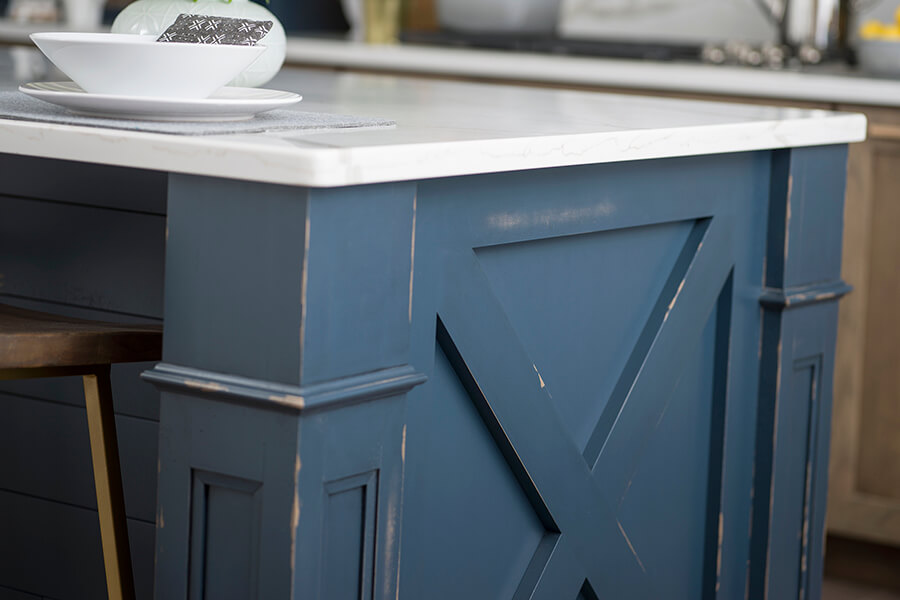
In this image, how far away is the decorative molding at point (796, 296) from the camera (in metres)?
1.49

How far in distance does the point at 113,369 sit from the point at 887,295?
1495 mm

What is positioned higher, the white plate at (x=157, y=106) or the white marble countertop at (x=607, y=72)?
the white marble countertop at (x=607, y=72)

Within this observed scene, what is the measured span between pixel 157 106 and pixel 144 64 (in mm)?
38

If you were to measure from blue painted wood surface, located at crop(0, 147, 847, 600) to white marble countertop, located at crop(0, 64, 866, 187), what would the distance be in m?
0.03

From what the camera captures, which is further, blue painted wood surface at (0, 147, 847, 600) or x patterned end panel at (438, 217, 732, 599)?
x patterned end panel at (438, 217, 732, 599)

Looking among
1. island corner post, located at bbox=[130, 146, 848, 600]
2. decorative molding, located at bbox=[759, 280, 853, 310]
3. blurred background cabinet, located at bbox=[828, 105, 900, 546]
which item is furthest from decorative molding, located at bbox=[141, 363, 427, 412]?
blurred background cabinet, located at bbox=[828, 105, 900, 546]

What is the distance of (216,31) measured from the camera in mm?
1095

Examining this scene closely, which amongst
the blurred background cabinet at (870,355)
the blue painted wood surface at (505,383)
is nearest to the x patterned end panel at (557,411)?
the blue painted wood surface at (505,383)

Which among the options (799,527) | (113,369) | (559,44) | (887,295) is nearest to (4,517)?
(113,369)

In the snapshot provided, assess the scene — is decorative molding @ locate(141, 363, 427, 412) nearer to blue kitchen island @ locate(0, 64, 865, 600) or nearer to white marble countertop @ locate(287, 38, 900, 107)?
blue kitchen island @ locate(0, 64, 865, 600)

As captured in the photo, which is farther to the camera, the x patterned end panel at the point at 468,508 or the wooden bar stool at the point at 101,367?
the x patterned end panel at the point at 468,508

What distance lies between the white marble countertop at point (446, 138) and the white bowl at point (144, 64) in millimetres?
73

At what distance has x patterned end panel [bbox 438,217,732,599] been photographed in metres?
1.11

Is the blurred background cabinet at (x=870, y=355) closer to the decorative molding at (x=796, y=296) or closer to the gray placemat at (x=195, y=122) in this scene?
the decorative molding at (x=796, y=296)
